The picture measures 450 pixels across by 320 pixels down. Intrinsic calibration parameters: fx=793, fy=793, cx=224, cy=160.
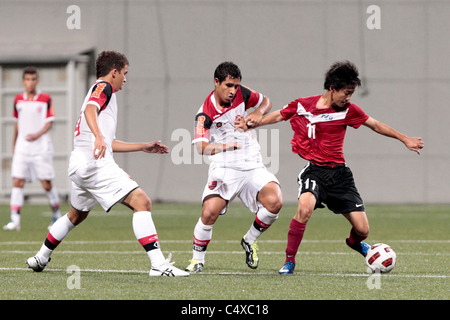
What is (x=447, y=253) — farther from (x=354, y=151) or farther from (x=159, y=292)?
(x=354, y=151)

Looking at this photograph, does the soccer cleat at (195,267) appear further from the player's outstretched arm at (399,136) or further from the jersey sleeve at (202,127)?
the player's outstretched arm at (399,136)

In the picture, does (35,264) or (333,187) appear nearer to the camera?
(35,264)

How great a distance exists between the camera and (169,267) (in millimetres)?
6406

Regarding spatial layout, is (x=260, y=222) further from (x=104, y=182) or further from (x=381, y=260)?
(x=104, y=182)

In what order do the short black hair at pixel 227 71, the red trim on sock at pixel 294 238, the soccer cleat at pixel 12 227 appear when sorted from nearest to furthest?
1. the red trim on sock at pixel 294 238
2. the short black hair at pixel 227 71
3. the soccer cleat at pixel 12 227

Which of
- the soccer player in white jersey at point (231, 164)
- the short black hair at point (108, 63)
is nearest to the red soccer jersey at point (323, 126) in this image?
the soccer player in white jersey at point (231, 164)

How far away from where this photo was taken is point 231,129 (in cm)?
774

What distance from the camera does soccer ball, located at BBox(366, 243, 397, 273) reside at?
267 inches

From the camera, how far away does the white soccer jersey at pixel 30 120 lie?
1259cm

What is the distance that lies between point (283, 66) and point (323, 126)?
11.7 meters

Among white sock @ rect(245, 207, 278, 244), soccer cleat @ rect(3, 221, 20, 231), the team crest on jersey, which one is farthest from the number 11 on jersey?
soccer cleat @ rect(3, 221, 20, 231)

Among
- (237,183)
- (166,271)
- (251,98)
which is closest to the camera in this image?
(166,271)

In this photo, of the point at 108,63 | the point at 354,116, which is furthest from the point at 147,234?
the point at 354,116
